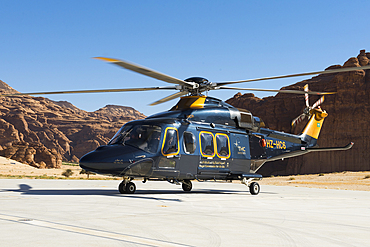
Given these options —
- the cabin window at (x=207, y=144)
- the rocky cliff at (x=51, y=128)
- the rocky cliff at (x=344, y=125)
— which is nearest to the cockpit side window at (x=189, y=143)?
the cabin window at (x=207, y=144)

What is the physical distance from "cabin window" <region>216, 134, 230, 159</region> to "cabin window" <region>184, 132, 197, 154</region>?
130 cm

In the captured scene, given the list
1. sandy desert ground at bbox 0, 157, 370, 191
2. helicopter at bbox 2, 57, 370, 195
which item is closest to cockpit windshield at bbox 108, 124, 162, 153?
helicopter at bbox 2, 57, 370, 195

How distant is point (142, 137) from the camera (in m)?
12.7

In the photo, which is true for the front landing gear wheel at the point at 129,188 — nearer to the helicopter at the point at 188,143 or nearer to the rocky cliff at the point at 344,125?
the helicopter at the point at 188,143

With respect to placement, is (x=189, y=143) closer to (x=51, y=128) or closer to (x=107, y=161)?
(x=107, y=161)

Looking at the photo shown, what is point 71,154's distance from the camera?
137250 millimetres

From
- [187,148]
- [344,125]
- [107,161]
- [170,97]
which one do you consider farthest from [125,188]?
[344,125]

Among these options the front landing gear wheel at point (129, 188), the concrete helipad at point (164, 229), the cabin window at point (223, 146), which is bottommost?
the front landing gear wheel at point (129, 188)

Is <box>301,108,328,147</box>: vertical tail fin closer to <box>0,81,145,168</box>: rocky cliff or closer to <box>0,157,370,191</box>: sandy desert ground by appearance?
<box>0,157,370,191</box>: sandy desert ground

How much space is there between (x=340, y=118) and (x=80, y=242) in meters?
76.4

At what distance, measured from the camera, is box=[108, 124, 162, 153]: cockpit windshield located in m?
12.6

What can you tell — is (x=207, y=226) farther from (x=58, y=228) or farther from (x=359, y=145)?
(x=359, y=145)

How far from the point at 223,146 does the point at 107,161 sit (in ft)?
17.2

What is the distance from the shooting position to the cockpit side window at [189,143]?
537 inches
